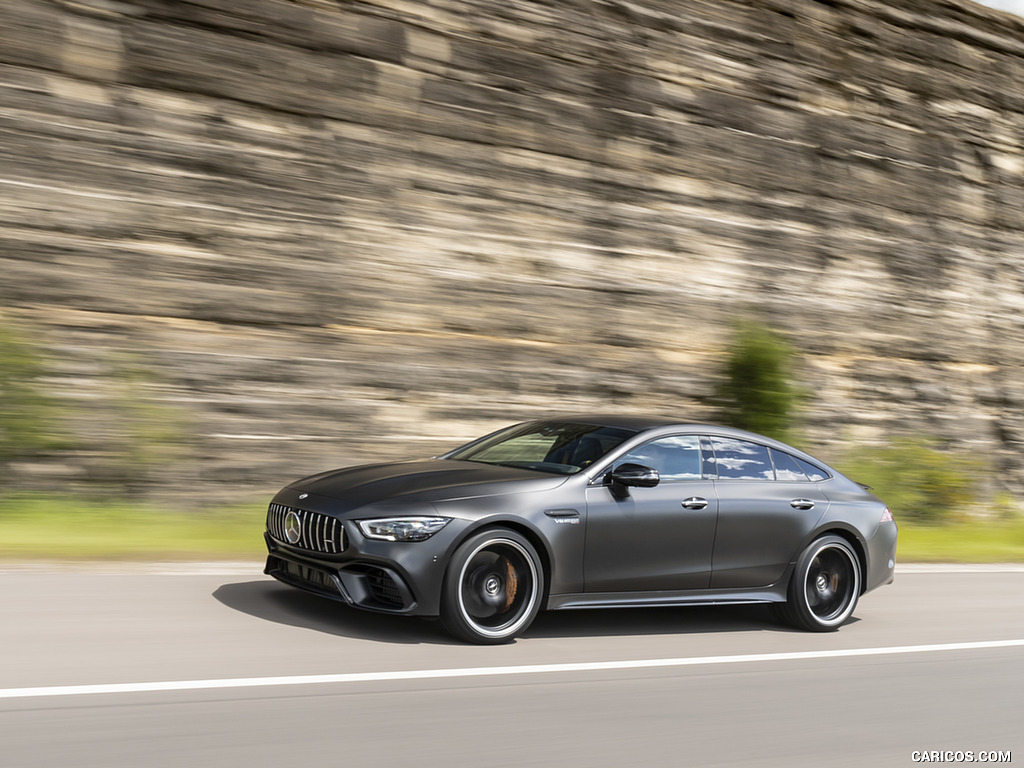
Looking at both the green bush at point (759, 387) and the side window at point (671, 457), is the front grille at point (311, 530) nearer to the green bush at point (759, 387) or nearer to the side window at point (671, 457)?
the side window at point (671, 457)

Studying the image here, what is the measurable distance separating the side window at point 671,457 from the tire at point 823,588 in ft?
3.59

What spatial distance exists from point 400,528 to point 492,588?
70 cm

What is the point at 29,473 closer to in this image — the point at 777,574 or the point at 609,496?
the point at 609,496

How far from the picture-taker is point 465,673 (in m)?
5.59

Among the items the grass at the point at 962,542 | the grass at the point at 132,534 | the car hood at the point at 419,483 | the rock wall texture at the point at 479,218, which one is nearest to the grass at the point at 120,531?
the grass at the point at 132,534

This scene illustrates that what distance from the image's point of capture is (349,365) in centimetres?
1252

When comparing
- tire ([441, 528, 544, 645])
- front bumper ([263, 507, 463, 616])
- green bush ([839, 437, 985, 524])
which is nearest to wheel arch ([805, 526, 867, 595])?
tire ([441, 528, 544, 645])

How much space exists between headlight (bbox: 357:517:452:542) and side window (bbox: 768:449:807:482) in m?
2.88

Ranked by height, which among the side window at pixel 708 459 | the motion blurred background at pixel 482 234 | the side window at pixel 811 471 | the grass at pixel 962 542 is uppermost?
the motion blurred background at pixel 482 234

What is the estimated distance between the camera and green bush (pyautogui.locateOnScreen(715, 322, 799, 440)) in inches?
571

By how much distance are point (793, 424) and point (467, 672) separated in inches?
414

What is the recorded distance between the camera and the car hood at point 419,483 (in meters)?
6.25

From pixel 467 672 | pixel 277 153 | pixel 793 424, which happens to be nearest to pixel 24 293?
pixel 277 153
